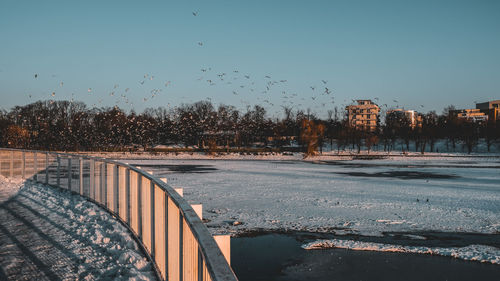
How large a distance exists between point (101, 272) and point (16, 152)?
15.9m

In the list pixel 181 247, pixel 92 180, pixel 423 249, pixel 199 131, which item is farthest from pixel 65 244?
pixel 199 131

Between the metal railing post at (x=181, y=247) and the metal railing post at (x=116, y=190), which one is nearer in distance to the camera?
the metal railing post at (x=181, y=247)

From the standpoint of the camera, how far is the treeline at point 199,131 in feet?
277

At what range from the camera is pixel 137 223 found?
7.41m

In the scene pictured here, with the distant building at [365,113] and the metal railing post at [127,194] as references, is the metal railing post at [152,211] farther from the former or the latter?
the distant building at [365,113]

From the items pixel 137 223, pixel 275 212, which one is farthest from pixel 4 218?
pixel 275 212

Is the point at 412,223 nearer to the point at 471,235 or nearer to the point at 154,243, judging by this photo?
the point at 471,235

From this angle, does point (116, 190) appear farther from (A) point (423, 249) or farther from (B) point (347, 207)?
(B) point (347, 207)

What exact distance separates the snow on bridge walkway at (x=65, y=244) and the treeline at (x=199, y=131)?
6500 cm

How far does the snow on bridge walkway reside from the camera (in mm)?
6033

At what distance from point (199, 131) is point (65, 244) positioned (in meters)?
96.5

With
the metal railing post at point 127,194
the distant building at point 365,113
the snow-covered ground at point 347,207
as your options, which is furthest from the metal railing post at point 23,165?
the distant building at point 365,113

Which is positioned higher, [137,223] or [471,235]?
[137,223]

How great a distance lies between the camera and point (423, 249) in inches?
369
